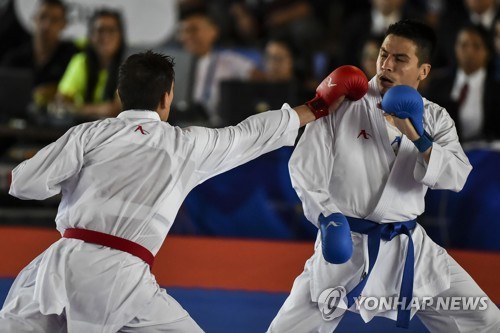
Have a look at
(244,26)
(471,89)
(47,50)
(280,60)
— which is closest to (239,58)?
(280,60)

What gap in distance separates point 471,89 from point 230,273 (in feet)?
9.74

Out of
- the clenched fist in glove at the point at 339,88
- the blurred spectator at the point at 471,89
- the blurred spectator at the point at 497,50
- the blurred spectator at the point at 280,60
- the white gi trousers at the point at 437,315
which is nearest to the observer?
the white gi trousers at the point at 437,315

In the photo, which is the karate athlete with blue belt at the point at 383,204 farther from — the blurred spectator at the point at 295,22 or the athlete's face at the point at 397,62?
the blurred spectator at the point at 295,22

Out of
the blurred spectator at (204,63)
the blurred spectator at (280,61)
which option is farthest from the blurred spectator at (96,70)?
the blurred spectator at (280,61)

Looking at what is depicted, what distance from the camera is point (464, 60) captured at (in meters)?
7.91

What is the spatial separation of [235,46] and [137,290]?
738 cm

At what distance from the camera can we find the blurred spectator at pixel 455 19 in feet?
28.3

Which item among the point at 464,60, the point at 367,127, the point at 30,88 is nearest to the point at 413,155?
the point at 367,127

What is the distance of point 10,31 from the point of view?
9836mm

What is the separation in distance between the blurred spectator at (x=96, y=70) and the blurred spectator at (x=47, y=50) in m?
0.16

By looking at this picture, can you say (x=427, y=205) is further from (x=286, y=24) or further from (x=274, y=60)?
(x=286, y=24)

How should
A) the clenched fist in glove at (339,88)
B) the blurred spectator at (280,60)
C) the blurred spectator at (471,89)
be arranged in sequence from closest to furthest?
1. the clenched fist in glove at (339,88)
2. the blurred spectator at (471,89)
3. the blurred spectator at (280,60)

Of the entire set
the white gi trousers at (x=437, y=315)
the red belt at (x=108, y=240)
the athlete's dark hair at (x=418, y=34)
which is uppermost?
the athlete's dark hair at (x=418, y=34)

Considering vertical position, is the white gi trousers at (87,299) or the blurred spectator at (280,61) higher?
the blurred spectator at (280,61)
